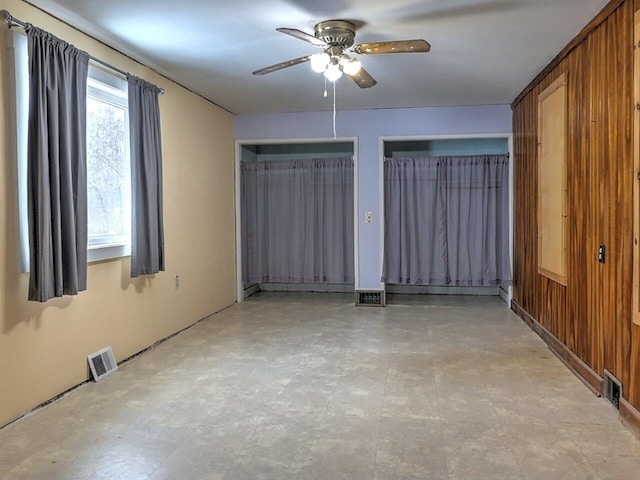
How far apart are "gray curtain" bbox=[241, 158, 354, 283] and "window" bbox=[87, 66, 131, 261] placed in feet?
8.95

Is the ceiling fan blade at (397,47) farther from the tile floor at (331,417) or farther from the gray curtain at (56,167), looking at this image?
the tile floor at (331,417)

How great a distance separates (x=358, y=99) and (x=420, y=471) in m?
4.31

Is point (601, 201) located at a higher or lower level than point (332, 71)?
lower

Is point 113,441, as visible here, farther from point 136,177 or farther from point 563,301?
point 563,301

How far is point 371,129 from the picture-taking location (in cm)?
636

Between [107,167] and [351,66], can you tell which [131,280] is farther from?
[351,66]

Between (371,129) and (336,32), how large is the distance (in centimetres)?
299

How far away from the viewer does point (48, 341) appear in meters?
3.21

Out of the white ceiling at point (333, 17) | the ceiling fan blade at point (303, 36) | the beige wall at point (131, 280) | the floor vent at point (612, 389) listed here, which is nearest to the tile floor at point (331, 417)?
the floor vent at point (612, 389)

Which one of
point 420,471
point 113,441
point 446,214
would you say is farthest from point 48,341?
point 446,214

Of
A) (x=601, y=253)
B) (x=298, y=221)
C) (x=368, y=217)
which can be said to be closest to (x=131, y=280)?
(x=298, y=221)

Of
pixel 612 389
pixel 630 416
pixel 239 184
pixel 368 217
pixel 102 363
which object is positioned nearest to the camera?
pixel 630 416

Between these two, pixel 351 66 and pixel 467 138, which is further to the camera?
pixel 467 138

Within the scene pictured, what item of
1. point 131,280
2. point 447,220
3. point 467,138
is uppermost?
point 467,138
